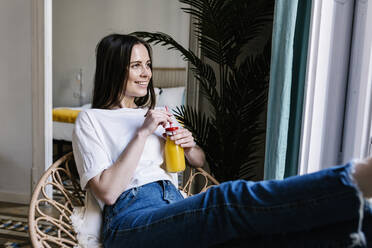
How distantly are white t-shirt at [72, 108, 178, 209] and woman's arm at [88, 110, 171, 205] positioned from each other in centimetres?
3

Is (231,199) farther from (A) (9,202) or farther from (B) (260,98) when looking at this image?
(A) (9,202)

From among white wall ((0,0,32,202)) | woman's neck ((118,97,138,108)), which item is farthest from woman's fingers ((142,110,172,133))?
white wall ((0,0,32,202))

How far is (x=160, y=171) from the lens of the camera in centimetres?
143

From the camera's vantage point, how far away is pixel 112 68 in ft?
4.90

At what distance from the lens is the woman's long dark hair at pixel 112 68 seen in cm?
149

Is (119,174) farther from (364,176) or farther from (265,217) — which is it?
(364,176)

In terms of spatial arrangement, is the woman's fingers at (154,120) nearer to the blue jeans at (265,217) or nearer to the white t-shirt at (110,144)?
the white t-shirt at (110,144)

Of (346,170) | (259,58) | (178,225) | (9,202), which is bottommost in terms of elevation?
(9,202)

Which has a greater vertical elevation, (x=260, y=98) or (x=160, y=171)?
(x=260, y=98)

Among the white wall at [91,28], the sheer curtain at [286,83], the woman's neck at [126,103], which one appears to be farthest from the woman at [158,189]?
the white wall at [91,28]

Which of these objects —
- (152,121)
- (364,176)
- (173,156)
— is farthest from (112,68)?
(364,176)

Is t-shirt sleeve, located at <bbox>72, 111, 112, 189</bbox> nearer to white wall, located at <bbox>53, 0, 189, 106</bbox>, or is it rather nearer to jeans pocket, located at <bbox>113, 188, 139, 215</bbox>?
jeans pocket, located at <bbox>113, 188, 139, 215</bbox>

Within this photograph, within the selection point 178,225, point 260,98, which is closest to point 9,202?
point 260,98

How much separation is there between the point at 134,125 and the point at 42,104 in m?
1.58
